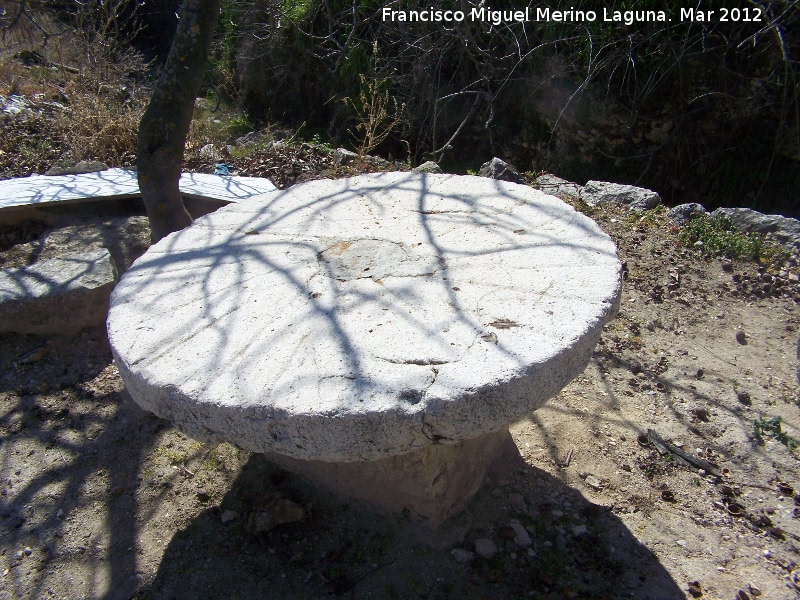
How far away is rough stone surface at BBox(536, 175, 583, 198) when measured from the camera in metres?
4.09

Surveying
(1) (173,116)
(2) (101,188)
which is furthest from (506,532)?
(2) (101,188)

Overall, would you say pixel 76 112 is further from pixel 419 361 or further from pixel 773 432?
pixel 773 432

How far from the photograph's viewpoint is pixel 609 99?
4898 mm

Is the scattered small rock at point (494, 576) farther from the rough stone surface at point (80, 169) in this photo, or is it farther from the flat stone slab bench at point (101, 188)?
the rough stone surface at point (80, 169)

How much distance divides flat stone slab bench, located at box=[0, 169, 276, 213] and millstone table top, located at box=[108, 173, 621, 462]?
153cm

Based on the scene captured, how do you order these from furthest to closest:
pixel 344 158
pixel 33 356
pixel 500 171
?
pixel 344 158, pixel 500 171, pixel 33 356

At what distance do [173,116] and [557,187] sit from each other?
251cm

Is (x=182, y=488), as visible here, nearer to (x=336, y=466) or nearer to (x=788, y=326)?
(x=336, y=466)

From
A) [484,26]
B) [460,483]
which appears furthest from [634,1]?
[460,483]

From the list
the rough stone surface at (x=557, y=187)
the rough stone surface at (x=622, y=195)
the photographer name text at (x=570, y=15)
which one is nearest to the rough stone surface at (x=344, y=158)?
the rough stone surface at (x=557, y=187)

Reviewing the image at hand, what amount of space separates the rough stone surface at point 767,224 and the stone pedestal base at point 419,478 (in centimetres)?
230

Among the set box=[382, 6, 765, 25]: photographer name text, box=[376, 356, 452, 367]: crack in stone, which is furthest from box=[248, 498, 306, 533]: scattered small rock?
box=[382, 6, 765, 25]: photographer name text

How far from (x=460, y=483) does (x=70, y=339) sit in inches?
81.3

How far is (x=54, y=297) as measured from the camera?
2820 mm
